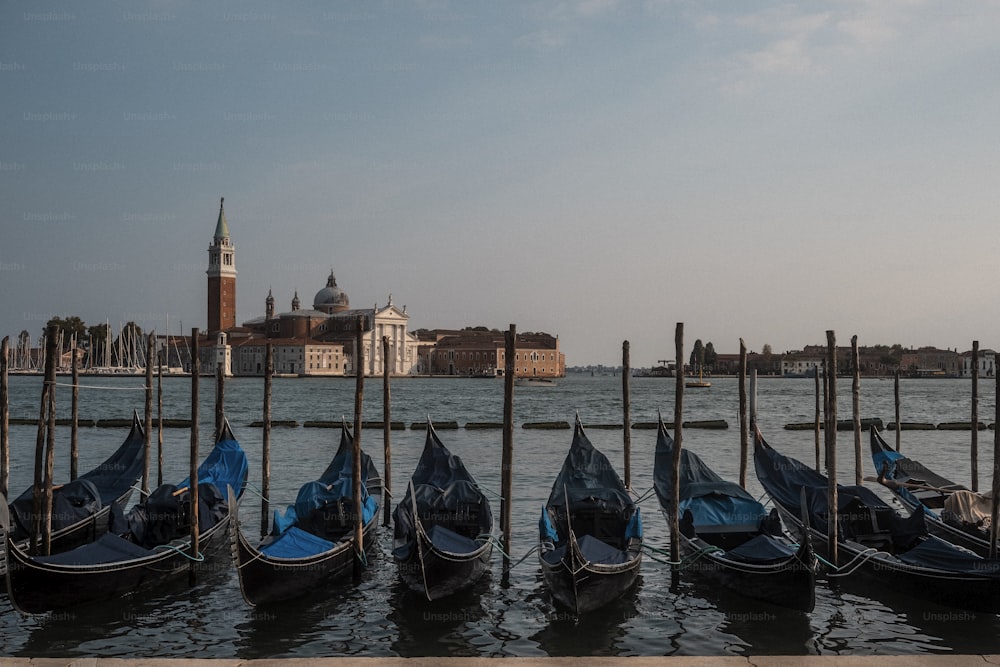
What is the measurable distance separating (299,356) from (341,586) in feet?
308

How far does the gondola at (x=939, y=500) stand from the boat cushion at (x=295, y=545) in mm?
5748

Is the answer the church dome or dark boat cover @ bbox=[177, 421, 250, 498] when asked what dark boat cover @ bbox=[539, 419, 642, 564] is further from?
the church dome

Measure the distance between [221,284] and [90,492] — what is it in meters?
94.1

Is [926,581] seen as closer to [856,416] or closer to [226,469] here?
[856,416]

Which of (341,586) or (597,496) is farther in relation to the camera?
(597,496)

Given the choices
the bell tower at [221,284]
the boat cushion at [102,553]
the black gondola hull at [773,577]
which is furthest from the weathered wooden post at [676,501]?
the bell tower at [221,284]

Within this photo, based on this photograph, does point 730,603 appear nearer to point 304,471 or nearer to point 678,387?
point 678,387

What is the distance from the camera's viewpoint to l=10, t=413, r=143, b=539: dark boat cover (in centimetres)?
895

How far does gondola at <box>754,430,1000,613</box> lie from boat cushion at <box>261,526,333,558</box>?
170 inches

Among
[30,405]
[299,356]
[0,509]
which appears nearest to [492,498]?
[0,509]

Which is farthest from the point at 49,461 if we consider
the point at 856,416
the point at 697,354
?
the point at 697,354

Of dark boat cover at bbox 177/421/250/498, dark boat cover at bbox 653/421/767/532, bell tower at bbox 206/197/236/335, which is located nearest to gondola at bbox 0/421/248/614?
dark boat cover at bbox 177/421/250/498

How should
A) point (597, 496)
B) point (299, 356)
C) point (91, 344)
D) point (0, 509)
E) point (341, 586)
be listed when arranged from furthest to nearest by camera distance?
point (299, 356)
point (91, 344)
point (597, 496)
point (341, 586)
point (0, 509)

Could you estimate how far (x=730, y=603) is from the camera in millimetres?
7691
